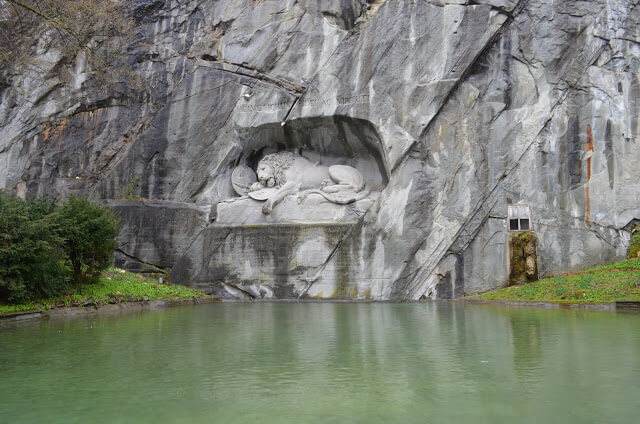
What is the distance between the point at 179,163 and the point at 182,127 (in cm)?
120

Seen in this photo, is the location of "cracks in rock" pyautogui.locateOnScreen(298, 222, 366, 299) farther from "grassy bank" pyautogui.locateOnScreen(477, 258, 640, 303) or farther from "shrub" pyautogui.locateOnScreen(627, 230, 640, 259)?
"shrub" pyautogui.locateOnScreen(627, 230, 640, 259)

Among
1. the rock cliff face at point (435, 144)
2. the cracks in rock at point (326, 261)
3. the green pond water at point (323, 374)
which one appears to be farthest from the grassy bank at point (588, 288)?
the cracks in rock at point (326, 261)

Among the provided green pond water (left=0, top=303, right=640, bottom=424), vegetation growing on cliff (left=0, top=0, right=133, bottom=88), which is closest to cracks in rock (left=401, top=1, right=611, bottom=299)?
green pond water (left=0, top=303, right=640, bottom=424)

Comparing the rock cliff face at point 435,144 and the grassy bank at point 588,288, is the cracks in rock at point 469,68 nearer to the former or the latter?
the rock cliff face at point 435,144

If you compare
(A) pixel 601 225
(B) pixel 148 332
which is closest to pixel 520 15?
(A) pixel 601 225

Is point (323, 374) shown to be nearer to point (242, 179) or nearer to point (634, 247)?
point (634, 247)

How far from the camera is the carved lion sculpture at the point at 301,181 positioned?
709 inches

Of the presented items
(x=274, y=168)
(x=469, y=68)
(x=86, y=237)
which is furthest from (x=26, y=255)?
(x=469, y=68)

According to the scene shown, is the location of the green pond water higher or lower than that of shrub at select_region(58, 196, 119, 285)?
lower

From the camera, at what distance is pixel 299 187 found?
18.8m

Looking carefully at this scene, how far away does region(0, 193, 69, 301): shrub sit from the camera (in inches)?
395

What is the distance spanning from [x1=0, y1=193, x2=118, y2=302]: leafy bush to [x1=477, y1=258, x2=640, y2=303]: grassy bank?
10.0 meters

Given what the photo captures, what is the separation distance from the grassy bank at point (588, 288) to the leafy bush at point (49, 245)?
32.8ft

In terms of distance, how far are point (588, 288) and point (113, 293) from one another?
10.7 metres
